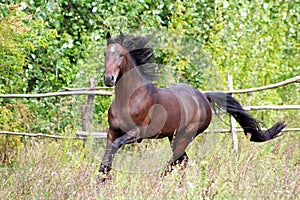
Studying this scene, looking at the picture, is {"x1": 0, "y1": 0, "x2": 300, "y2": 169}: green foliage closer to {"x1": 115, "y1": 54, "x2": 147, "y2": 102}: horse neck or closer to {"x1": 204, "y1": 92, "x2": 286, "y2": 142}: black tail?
{"x1": 204, "y1": 92, "x2": 286, "y2": 142}: black tail

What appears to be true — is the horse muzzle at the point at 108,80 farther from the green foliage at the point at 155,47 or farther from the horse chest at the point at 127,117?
the green foliage at the point at 155,47

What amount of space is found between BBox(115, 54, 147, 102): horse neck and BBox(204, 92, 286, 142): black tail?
1451 millimetres

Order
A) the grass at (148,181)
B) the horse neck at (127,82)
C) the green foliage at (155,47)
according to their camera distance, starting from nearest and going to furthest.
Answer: the grass at (148,181), the horse neck at (127,82), the green foliage at (155,47)

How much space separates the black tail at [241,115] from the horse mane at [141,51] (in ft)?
3.52

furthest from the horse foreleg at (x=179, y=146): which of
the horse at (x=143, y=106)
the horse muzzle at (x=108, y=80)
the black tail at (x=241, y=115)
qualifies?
the horse muzzle at (x=108, y=80)

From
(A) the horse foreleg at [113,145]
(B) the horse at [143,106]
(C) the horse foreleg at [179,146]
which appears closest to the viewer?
(A) the horse foreleg at [113,145]

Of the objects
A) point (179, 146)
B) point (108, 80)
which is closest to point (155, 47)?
point (179, 146)

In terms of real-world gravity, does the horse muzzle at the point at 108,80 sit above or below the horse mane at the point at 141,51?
below

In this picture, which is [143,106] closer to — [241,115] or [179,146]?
[179,146]

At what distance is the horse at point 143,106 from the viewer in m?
5.50

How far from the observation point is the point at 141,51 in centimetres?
594

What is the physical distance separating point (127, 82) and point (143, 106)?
1.01ft

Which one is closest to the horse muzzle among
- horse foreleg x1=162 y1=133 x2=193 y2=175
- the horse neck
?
the horse neck

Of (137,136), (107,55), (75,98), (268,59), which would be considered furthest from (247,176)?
(268,59)
